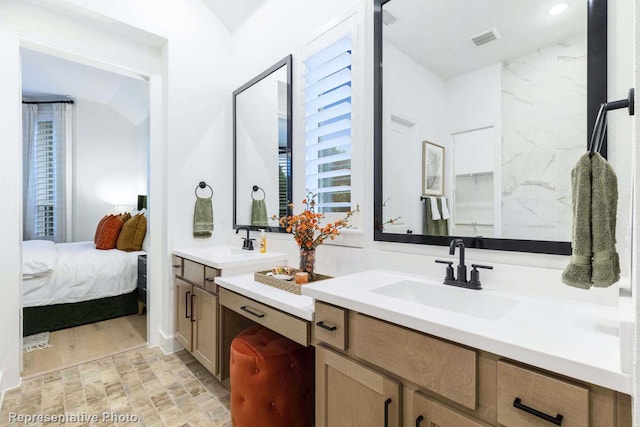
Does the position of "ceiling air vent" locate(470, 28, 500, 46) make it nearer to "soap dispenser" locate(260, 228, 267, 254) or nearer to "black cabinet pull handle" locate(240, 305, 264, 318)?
"black cabinet pull handle" locate(240, 305, 264, 318)

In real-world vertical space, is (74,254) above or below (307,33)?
below

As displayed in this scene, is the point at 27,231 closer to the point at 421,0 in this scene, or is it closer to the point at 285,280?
the point at 285,280

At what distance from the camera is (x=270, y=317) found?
4.87ft

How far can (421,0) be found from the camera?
4.89 ft

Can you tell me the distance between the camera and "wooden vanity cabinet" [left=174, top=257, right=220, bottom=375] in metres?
1.96

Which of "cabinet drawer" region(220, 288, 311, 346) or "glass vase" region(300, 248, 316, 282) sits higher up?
"glass vase" region(300, 248, 316, 282)

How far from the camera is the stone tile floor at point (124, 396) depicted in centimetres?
173

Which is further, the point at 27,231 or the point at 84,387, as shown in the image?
the point at 27,231

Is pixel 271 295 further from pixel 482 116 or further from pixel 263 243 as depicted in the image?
pixel 482 116

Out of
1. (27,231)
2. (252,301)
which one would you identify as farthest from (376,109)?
(27,231)

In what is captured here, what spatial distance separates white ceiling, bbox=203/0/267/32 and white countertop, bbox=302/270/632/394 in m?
2.49

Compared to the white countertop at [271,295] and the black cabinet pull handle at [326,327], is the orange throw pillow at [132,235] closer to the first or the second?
the white countertop at [271,295]

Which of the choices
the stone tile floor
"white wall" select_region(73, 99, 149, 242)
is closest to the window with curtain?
"white wall" select_region(73, 99, 149, 242)

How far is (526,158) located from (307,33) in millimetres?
1612
